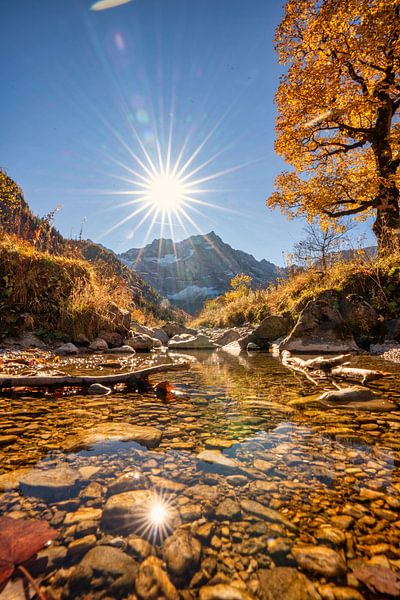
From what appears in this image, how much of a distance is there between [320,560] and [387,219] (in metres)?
10.8

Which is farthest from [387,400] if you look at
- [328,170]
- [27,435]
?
[328,170]

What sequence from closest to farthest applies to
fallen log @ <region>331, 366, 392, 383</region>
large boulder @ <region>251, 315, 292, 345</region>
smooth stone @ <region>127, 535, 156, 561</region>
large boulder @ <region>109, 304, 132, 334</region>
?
smooth stone @ <region>127, 535, 156, 561</region>
fallen log @ <region>331, 366, 392, 383</region>
large boulder @ <region>109, 304, 132, 334</region>
large boulder @ <region>251, 315, 292, 345</region>

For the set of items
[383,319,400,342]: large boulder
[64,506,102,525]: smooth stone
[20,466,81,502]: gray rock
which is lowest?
[64,506,102,525]: smooth stone

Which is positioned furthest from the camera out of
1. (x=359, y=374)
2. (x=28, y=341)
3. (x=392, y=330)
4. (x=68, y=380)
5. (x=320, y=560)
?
(x=392, y=330)

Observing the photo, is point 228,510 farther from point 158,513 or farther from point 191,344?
point 191,344

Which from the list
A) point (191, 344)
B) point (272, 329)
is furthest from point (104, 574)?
point (191, 344)

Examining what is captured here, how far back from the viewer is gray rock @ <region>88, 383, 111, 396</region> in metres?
3.08

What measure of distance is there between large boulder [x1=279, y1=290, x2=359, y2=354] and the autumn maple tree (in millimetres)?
2893

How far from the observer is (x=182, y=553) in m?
0.92

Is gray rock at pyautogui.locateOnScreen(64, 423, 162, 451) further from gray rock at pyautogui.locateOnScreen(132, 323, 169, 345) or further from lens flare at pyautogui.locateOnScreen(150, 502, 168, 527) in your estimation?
gray rock at pyautogui.locateOnScreen(132, 323, 169, 345)

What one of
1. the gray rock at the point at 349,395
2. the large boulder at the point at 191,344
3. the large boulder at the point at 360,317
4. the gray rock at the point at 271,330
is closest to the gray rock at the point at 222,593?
the gray rock at the point at 349,395

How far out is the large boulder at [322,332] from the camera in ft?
23.5

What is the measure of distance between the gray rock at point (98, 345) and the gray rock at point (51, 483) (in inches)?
248

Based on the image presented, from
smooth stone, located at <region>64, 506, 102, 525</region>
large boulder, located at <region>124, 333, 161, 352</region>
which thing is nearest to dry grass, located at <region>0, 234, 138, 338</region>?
large boulder, located at <region>124, 333, 161, 352</region>
